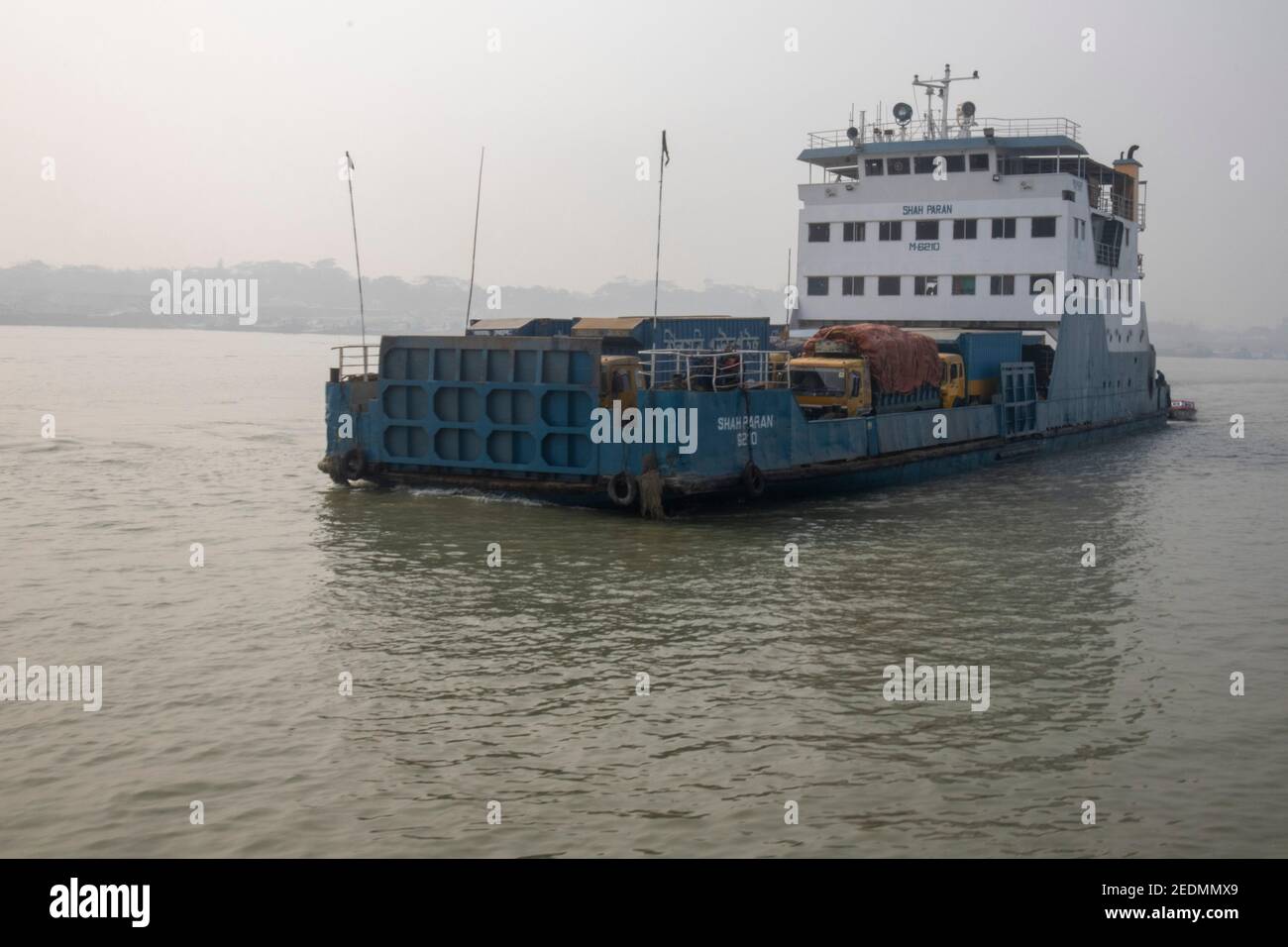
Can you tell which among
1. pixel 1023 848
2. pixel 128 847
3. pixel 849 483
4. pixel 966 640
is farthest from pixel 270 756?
pixel 849 483

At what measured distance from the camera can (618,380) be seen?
2169 centimetres

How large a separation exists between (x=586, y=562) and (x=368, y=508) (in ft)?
20.5

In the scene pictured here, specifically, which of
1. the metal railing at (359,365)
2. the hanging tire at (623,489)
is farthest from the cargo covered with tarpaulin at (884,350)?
the metal railing at (359,365)

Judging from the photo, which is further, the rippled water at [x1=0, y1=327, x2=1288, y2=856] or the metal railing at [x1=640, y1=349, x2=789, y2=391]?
the metal railing at [x1=640, y1=349, x2=789, y2=391]

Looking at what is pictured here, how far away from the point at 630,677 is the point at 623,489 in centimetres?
919

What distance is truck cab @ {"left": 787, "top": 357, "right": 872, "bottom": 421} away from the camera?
25734 mm

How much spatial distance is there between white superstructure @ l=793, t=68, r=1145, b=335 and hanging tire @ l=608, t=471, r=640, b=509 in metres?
17.5

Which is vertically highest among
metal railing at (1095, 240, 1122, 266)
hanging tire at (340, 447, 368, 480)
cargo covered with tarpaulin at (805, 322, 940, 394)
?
metal railing at (1095, 240, 1122, 266)

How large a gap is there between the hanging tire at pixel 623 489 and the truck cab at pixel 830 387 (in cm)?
598

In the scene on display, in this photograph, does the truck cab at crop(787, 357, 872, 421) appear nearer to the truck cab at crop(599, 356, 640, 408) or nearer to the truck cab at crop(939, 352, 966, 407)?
the truck cab at crop(939, 352, 966, 407)

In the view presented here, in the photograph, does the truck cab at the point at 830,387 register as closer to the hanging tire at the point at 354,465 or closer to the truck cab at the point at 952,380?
the truck cab at the point at 952,380

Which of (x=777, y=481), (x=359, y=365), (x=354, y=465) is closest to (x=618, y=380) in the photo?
(x=777, y=481)

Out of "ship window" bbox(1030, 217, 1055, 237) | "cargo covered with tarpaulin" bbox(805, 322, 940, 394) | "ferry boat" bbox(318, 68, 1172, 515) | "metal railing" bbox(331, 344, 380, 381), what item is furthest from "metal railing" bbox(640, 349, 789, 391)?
"ship window" bbox(1030, 217, 1055, 237)
